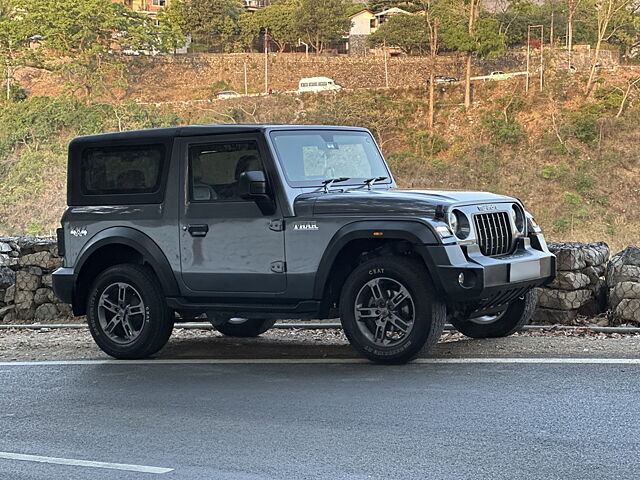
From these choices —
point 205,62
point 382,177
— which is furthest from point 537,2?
point 382,177

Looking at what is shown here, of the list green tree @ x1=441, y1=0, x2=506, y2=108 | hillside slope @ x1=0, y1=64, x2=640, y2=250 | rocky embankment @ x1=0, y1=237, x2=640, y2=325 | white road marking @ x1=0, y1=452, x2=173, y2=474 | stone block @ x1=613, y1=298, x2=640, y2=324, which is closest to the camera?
white road marking @ x1=0, y1=452, x2=173, y2=474

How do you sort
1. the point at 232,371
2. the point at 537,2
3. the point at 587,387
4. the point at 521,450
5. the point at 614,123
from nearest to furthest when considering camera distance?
the point at 521,450 → the point at 587,387 → the point at 232,371 → the point at 614,123 → the point at 537,2

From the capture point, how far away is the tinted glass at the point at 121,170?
35.6ft

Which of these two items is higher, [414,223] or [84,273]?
[414,223]

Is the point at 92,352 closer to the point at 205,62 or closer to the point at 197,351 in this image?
the point at 197,351

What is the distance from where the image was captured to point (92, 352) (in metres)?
11.8

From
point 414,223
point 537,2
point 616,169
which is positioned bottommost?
point 616,169

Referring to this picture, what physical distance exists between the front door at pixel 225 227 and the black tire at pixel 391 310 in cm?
82

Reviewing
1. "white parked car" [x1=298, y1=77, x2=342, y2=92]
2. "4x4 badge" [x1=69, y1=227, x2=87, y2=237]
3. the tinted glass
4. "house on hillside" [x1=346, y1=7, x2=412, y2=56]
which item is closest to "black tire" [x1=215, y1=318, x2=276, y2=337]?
"4x4 badge" [x1=69, y1=227, x2=87, y2=237]

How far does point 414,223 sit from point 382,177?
1711 mm

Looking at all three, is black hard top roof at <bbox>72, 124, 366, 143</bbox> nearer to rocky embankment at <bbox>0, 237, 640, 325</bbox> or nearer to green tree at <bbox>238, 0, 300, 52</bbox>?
rocky embankment at <bbox>0, 237, 640, 325</bbox>

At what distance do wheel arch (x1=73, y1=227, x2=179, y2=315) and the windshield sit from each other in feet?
5.26

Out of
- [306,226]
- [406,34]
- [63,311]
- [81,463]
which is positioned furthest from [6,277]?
[406,34]

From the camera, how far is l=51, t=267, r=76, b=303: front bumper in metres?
11.3
